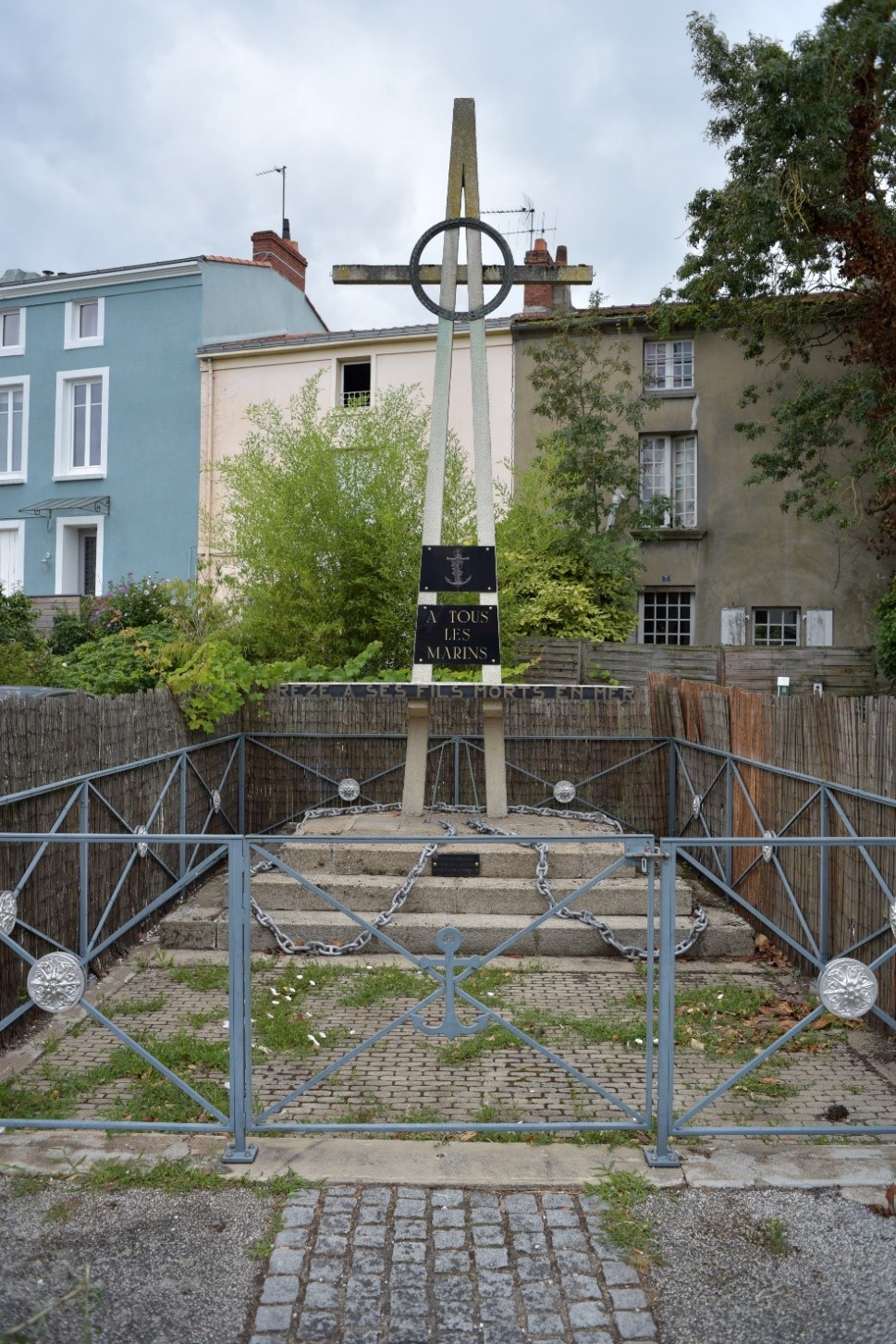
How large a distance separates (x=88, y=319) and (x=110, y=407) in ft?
7.65

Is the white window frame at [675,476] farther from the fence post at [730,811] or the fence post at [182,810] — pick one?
the fence post at [182,810]

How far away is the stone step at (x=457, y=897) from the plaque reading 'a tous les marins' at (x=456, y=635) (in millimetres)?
2136

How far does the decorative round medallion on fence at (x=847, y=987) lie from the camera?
3.99 meters

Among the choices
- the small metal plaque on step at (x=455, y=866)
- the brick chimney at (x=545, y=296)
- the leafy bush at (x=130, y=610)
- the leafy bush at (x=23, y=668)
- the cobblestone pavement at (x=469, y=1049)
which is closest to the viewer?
the cobblestone pavement at (x=469, y=1049)

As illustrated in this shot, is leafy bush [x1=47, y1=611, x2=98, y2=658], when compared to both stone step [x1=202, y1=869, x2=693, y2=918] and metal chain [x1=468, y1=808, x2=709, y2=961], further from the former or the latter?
metal chain [x1=468, y1=808, x2=709, y2=961]

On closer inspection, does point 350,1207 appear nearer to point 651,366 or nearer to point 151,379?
point 651,366

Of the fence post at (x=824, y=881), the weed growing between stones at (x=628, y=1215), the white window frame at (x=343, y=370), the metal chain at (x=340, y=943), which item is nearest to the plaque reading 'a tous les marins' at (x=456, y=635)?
the metal chain at (x=340, y=943)

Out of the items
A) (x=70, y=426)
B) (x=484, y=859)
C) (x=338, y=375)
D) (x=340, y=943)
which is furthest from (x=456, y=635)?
(x=70, y=426)

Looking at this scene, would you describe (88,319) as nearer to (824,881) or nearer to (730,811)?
(730,811)

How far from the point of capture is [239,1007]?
3.97m

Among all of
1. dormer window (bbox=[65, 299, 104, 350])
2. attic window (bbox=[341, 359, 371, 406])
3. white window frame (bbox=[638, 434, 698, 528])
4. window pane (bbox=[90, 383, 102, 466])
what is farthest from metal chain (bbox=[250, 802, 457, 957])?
dormer window (bbox=[65, 299, 104, 350])

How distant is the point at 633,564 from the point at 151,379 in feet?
38.9

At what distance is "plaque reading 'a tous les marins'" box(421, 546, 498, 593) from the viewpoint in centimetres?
898

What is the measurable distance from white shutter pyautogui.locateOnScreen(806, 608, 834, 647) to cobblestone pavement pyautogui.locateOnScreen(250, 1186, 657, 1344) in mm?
18201
